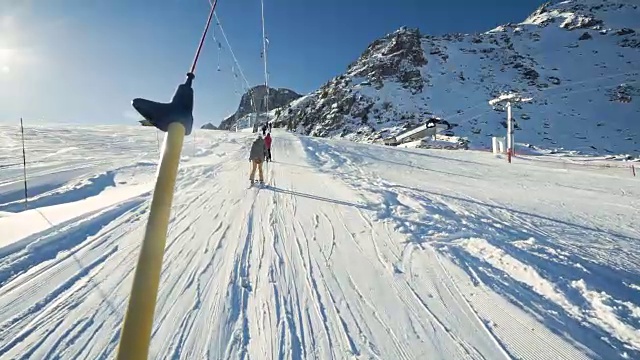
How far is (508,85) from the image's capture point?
59.9 meters

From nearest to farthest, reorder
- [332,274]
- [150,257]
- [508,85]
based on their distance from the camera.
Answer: [150,257] → [332,274] → [508,85]

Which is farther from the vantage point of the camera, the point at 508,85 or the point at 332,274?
the point at 508,85

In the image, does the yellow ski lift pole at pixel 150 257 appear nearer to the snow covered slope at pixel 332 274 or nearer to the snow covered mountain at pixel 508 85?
the snow covered slope at pixel 332 274

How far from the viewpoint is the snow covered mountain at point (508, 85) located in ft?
152

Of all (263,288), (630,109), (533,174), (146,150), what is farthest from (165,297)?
(630,109)

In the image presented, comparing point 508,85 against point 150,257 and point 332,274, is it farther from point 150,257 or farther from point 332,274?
point 150,257

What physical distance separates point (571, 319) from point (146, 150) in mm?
19525

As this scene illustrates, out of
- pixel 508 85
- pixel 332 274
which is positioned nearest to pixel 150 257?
pixel 332 274

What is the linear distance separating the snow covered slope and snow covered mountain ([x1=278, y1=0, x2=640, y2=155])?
118 ft

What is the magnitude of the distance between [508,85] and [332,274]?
65674 millimetres

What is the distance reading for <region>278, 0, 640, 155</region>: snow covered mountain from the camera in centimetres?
4644

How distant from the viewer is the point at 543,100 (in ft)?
177

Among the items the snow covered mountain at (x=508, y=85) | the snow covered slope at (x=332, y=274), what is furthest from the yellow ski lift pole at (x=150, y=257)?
the snow covered mountain at (x=508, y=85)

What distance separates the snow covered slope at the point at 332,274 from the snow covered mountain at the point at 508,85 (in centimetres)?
3604
